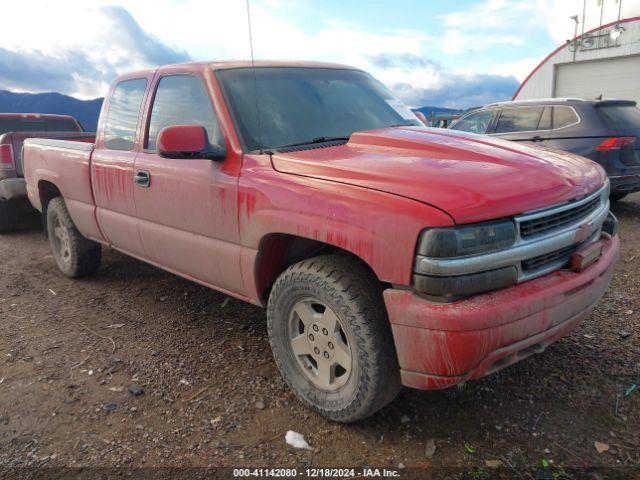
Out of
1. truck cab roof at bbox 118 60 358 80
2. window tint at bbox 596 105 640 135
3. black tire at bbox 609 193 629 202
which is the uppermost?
truck cab roof at bbox 118 60 358 80

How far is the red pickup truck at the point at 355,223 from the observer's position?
209 cm

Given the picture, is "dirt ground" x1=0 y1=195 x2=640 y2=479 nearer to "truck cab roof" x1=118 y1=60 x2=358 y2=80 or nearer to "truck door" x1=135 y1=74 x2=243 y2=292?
"truck door" x1=135 y1=74 x2=243 y2=292

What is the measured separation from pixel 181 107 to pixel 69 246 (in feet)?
7.55

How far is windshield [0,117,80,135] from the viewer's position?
8156mm

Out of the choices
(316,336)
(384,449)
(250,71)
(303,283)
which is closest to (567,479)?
(384,449)

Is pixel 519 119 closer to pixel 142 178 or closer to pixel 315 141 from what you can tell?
pixel 315 141

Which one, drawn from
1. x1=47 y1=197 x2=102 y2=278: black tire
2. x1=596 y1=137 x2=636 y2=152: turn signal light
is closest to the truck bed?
→ x1=47 y1=197 x2=102 y2=278: black tire

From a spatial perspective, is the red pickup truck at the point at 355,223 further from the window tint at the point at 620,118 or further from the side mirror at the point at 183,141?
the window tint at the point at 620,118

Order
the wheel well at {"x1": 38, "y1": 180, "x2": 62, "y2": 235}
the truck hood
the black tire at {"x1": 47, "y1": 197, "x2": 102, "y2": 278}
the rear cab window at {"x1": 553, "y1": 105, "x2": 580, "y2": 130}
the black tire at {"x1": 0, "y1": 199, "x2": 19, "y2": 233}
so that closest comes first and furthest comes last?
the truck hood < the black tire at {"x1": 47, "y1": 197, "x2": 102, "y2": 278} < the wheel well at {"x1": 38, "y1": 180, "x2": 62, "y2": 235} < the rear cab window at {"x1": 553, "y1": 105, "x2": 580, "y2": 130} < the black tire at {"x1": 0, "y1": 199, "x2": 19, "y2": 233}

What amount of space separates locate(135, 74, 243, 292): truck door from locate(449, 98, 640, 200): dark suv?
4.82 metres

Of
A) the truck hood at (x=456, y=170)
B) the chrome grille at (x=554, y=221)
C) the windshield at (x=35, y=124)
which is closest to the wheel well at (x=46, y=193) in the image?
the truck hood at (x=456, y=170)

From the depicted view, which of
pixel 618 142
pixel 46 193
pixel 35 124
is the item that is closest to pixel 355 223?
pixel 46 193

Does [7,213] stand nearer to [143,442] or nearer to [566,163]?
[143,442]

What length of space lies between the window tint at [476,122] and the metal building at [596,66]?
47.1 feet
